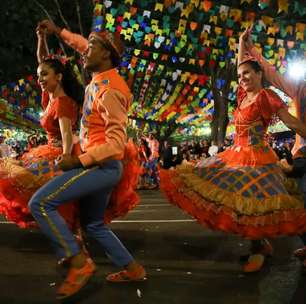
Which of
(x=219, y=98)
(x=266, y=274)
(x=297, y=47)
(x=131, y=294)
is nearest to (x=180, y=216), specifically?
(x=266, y=274)

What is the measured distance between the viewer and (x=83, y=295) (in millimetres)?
4027

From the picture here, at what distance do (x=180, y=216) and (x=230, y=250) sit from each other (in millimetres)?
2814

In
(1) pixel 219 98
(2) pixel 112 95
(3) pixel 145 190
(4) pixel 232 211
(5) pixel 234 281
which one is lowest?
(3) pixel 145 190

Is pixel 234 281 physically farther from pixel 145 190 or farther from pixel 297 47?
pixel 297 47

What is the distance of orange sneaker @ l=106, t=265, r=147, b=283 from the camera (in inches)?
170

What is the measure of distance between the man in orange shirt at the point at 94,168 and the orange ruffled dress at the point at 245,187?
3.18 feet

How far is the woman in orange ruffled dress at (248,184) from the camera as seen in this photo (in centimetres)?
452

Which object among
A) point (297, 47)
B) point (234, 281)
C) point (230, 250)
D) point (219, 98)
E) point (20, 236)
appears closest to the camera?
point (234, 281)

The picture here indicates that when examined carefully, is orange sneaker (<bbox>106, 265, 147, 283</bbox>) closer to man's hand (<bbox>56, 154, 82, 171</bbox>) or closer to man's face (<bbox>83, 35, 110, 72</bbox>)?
man's hand (<bbox>56, 154, 82, 171</bbox>)

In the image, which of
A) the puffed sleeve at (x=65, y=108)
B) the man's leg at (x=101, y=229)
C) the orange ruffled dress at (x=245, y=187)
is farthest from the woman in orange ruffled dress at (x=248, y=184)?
the puffed sleeve at (x=65, y=108)

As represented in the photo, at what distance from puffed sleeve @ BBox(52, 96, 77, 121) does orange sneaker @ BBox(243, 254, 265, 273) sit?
213 centimetres

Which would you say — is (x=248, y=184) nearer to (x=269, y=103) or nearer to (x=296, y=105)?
(x=269, y=103)

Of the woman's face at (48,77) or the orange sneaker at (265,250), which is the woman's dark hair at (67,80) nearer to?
the woman's face at (48,77)

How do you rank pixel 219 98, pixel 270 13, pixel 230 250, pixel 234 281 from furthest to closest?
pixel 219 98, pixel 270 13, pixel 230 250, pixel 234 281
